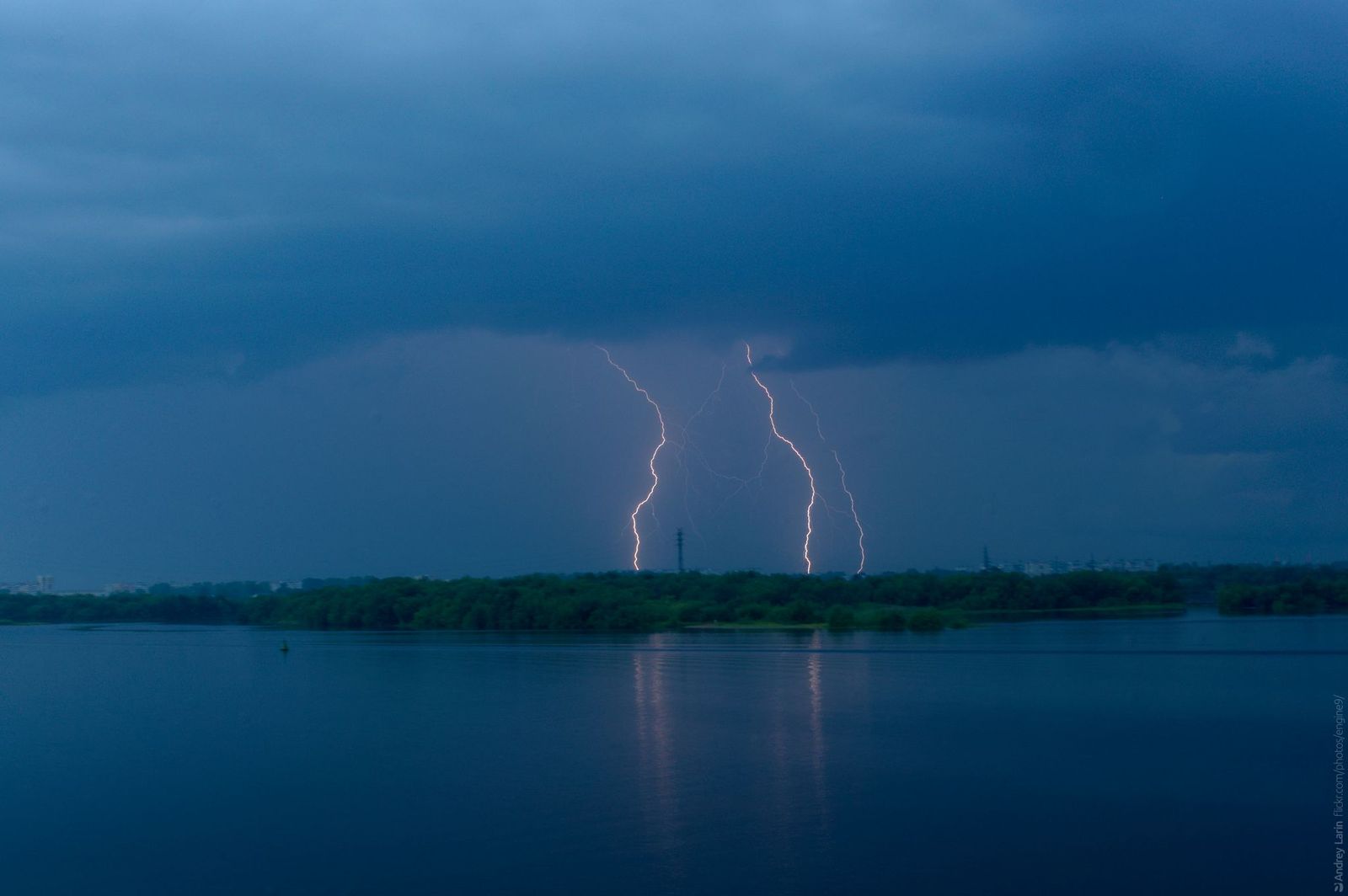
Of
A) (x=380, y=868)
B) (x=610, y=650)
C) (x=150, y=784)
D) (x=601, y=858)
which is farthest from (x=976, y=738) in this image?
(x=610, y=650)

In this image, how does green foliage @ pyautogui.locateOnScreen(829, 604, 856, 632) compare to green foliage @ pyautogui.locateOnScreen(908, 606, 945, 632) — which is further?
green foliage @ pyautogui.locateOnScreen(829, 604, 856, 632)

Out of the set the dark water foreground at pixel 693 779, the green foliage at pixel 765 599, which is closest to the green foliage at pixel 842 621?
the green foliage at pixel 765 599

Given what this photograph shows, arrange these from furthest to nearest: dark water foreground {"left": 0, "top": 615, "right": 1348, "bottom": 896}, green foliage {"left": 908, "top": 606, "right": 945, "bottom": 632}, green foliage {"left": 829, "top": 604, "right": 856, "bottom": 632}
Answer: green foliage {"left": 829, "top": 604, "right": 856, "bottom": 632}
green foliage {"left": 908, "top": 606, "right": 945, "bottom": 632}
dark water foreground {"left": 0, "top": 615, "right": 1348, "bottom": 896}

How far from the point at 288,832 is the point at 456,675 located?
74.2 feet

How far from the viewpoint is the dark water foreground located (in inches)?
583

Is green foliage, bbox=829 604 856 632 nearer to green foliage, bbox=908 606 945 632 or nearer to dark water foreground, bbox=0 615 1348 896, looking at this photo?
green foliage, bbox=908 606 945 632

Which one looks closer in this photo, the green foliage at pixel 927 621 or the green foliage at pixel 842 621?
the green foliage at pixel 927 621

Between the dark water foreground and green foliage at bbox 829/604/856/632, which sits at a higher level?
green foliage at bbox 829/604/856/632

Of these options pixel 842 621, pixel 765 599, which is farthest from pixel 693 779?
pixel 765 599

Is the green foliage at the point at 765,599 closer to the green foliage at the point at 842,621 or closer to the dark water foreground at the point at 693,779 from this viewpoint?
the green foliage at the point at 842,621

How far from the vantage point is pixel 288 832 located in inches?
682

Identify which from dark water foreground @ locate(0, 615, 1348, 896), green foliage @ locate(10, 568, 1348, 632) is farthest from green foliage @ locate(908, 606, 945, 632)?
dark water foreground @ locate(0, 615, 1348, 896)

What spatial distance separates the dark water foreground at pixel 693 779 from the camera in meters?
14.8

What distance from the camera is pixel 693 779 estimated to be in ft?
65.7
